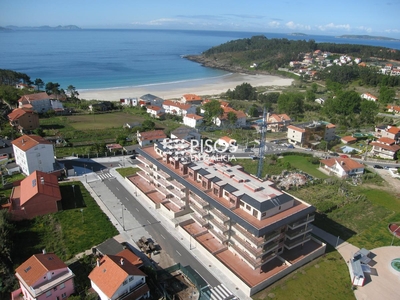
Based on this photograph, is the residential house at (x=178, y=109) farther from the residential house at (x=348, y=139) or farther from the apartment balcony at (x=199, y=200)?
the apartment balcony at (x=199, y=200)

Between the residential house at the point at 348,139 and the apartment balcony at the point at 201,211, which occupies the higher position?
the apartment balcony at the point at 201,211

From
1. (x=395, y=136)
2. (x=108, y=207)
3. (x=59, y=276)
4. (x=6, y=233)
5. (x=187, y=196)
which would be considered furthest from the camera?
(x=395, y=136)

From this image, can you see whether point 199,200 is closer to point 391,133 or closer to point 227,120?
point 227,120

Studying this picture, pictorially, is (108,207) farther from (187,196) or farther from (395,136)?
(395,136)

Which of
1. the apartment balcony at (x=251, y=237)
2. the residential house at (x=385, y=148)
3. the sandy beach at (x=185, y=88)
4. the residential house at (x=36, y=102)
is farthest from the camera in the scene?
the sandy beach at (x=185, y=88)

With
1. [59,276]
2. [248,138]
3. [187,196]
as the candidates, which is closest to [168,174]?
[187,196]

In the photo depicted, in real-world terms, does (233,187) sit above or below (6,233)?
above

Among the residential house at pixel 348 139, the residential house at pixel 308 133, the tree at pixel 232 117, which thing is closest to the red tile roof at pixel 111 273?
the residential house at pixel 308 133
